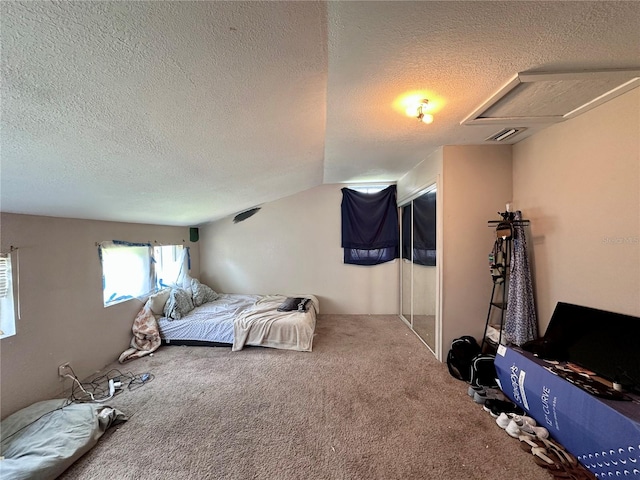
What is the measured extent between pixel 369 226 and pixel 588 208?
2.75m

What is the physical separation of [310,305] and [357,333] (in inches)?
31.3

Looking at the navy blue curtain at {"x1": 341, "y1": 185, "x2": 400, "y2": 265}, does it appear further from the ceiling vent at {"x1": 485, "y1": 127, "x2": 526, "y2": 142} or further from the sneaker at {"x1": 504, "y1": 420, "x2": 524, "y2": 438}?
the sneaker at {"x1": 504, "y1": 420, "x2": 524, "y2": 438}

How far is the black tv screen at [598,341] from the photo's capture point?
145cm

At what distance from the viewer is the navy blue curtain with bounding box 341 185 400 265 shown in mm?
4230

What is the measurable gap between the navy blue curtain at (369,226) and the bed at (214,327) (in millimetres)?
1515

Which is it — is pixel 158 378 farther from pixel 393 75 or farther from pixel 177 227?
pixel 393 75

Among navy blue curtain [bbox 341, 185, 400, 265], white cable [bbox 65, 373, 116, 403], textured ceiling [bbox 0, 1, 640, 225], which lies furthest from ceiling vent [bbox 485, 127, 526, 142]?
white cable [bbox 65, 373, 116, 403]

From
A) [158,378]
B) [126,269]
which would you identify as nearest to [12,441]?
[158,378]

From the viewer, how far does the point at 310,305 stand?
3682mm

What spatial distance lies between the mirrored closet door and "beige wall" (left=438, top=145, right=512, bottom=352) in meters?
0.24

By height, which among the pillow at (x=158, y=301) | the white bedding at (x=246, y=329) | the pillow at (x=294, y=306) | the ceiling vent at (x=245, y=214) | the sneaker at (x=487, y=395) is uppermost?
the ceiling vent at (x=245, y=214)

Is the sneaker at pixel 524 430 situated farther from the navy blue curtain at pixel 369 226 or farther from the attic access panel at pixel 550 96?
the navy blue curtain at pixel 369 226

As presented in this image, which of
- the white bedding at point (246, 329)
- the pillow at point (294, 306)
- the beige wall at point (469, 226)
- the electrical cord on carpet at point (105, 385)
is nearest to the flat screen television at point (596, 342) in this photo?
the beige wall at point (469, 226)

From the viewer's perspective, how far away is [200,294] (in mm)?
3922
